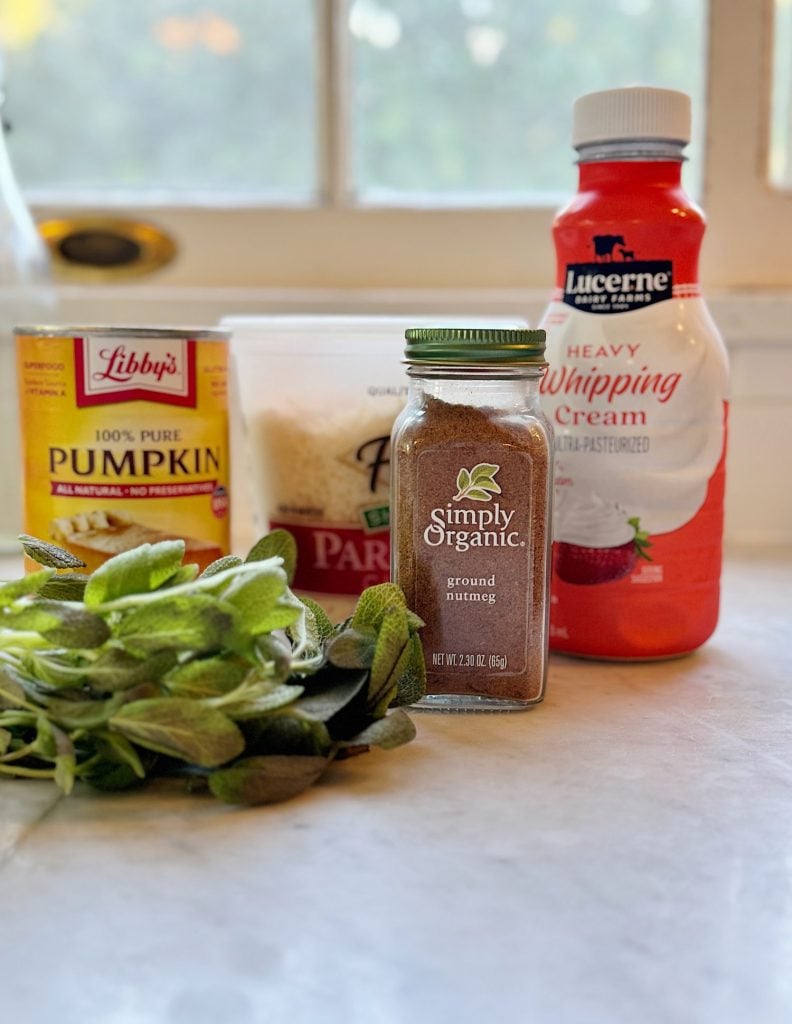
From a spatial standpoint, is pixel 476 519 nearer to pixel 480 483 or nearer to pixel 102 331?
pixel 480 483

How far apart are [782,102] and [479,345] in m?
0.68

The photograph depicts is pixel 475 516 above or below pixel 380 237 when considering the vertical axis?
below

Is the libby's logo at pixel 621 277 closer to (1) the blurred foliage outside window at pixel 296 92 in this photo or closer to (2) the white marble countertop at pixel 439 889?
(2) the white marble countertop at pixel 439 889

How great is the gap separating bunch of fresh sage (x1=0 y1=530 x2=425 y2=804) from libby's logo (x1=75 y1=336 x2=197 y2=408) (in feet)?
0.59

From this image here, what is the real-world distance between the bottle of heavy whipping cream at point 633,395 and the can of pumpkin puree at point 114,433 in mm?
223

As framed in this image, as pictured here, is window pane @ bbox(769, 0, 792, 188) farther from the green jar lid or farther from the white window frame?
the green jar lid

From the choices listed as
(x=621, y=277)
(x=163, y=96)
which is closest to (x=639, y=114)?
(x=621, y=277)

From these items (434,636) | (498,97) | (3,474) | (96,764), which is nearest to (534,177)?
(498,97)

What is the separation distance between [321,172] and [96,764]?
793 mm

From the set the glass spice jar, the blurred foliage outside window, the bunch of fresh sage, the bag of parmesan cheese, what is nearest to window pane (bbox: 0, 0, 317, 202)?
the blurred foliage outside window

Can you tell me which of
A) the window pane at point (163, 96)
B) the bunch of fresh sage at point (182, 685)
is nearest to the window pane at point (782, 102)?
the window pane at point (163, 96)

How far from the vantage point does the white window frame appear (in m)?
1.11

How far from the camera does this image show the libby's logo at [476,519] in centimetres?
59

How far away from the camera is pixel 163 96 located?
1188 millimetres
